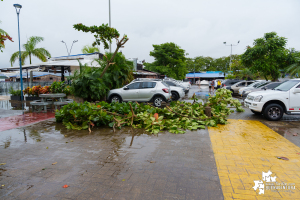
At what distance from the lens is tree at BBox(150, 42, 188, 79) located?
1593 inches

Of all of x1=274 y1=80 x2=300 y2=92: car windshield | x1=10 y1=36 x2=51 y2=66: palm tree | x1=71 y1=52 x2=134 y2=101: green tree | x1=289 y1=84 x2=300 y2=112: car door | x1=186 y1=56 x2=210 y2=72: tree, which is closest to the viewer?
x1=289 y1=84 x2=300 y2=112: car door

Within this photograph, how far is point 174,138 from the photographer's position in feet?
19.6

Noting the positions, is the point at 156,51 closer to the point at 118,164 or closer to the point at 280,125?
the point at 280,125

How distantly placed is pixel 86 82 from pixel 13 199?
31.0 feet

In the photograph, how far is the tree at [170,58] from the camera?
40469 mm

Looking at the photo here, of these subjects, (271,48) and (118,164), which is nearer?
(118,164)

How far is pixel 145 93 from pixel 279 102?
7039mm

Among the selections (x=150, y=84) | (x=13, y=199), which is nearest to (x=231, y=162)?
(x=13, y=199)

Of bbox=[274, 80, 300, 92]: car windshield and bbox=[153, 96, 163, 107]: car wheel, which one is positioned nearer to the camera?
bbox=[274, 80, 300, 92]: car windshield

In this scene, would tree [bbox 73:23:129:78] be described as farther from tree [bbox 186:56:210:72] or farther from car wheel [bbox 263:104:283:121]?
tree [bbox 186:56:210:72]

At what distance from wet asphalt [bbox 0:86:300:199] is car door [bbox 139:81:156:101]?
20.4 feet

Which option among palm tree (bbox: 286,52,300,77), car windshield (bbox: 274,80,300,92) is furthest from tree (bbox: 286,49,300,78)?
car windshield (bbox: 274,80,300,92)

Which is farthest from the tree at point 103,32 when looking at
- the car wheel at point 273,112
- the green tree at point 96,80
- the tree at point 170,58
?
the tree at point 170,58

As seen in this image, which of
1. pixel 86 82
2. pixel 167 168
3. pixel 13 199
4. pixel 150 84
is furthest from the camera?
pixel 150 84
